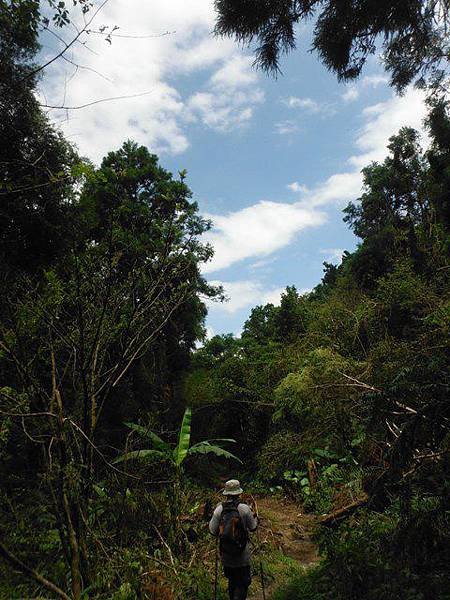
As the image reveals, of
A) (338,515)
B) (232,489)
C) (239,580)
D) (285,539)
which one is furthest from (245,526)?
(285,539)

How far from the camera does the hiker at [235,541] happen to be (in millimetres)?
3859

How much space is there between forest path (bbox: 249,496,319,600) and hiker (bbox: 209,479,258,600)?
1.24 metres

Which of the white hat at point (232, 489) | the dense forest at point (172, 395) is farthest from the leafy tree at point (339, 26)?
the white hat at point (232, 489)

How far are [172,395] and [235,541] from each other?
10318mm

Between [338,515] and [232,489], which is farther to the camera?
[338,515]

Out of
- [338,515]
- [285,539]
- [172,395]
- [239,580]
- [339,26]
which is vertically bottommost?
[285,539]

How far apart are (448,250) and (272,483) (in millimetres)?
9246

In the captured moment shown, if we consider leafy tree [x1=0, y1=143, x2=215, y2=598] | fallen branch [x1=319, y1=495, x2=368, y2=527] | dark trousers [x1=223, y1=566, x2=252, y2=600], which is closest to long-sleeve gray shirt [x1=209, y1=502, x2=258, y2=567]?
dark trousers [x1=223, y1=566, x2=252, y2=600]

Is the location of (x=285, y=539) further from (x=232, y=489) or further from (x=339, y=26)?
(x=339, y=26)

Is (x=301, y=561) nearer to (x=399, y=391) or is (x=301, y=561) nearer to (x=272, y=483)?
(x=399, y=391)

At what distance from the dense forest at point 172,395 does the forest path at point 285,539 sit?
161mm

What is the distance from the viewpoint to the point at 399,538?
124 inches

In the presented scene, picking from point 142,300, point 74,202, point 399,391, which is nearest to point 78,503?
point 142,300

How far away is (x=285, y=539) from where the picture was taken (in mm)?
7246
